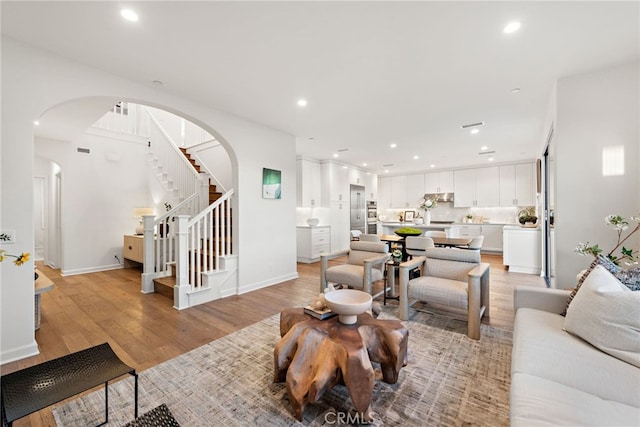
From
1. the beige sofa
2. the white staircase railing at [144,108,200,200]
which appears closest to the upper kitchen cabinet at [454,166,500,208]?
the beige sofa

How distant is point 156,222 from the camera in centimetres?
436

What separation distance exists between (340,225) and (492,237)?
14.3 feet

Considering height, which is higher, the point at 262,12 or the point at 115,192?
the point at 262,12

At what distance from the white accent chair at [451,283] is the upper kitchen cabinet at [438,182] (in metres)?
5.99

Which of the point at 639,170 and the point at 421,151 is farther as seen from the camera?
the point at 421,151

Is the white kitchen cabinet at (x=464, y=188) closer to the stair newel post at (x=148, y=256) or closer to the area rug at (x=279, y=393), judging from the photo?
the area rug at (x=279, y=393)

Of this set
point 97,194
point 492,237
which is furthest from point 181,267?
point 492,237

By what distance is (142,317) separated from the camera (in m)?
3.18

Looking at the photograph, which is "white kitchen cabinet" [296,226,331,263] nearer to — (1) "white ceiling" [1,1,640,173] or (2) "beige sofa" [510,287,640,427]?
(1) "white ceiling" [1,1,640,173]

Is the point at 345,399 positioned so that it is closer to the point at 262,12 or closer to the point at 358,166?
the point at 262,12

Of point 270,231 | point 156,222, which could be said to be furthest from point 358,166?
point 156,222

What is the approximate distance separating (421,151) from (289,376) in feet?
19.4

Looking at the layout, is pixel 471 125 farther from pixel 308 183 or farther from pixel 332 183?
pixel 308 183

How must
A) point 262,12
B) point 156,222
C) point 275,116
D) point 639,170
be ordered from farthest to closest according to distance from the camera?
point 156,222, point 275,116, point 639,170, point 262,12
